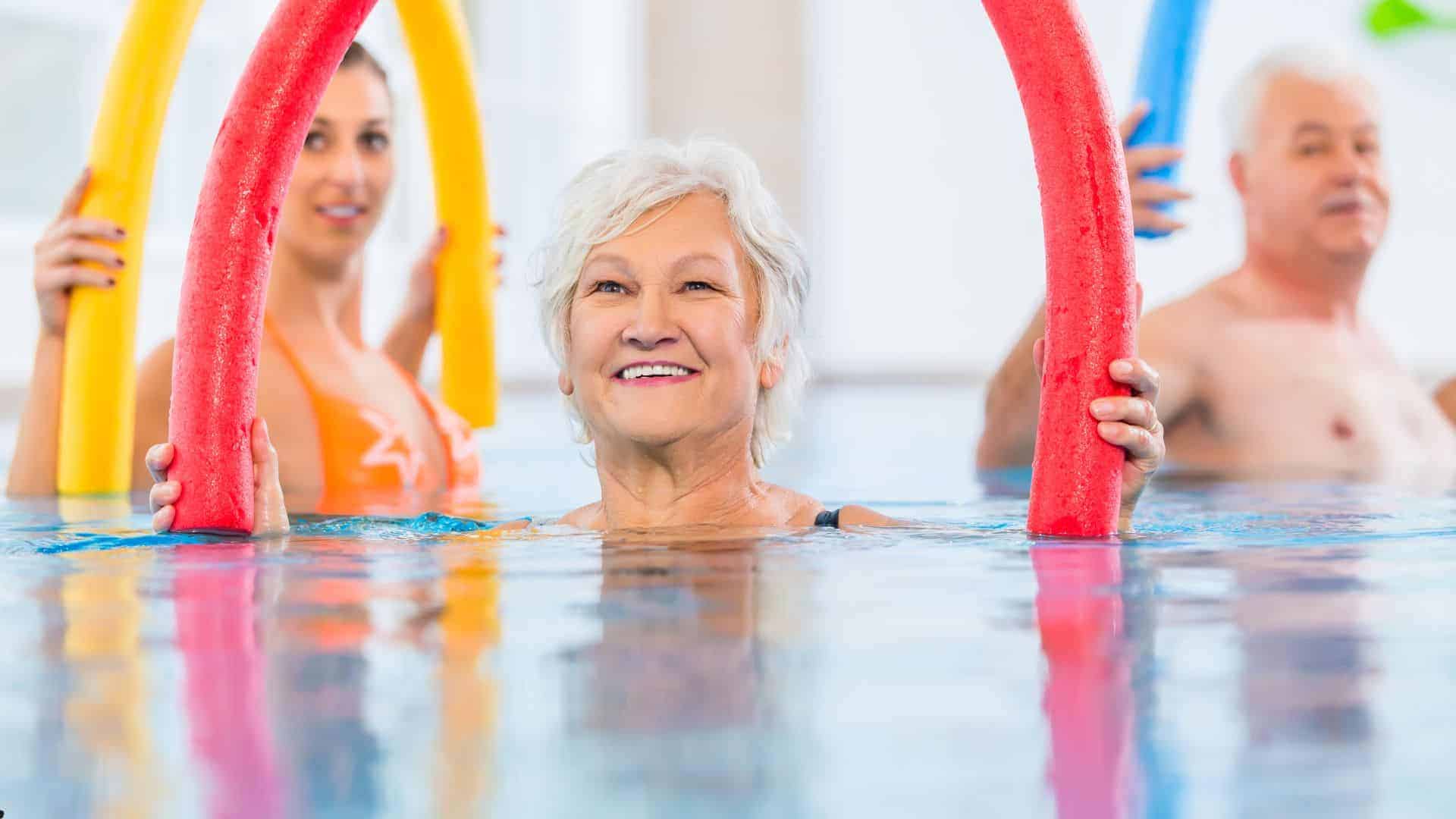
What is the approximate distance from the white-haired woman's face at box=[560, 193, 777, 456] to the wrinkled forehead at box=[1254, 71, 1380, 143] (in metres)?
2.03

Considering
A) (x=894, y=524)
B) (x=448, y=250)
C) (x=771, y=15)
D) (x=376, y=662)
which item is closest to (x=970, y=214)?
(x=771, y=15)

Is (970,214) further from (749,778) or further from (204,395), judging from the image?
(749,778)

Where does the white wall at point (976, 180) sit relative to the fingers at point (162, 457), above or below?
above

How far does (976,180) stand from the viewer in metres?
13.4

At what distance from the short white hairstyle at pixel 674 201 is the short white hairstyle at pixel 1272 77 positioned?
189cm

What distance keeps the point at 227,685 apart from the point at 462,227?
8.69 ft

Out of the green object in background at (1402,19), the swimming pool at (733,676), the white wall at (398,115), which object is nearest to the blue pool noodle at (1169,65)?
the swimming pool at (733,676)

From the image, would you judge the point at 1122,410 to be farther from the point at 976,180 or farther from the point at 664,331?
the point at 976,180

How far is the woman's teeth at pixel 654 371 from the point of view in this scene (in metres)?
2.47

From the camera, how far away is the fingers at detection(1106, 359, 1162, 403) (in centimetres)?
218

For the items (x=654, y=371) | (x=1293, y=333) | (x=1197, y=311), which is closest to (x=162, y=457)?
(x=654, y=371)

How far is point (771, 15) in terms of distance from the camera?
13.7m

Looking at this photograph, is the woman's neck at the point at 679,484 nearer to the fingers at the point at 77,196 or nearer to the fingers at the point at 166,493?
the fingers at the point at 166,493

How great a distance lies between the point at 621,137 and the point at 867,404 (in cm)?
461
